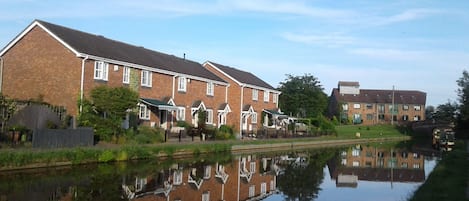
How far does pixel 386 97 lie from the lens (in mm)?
112625

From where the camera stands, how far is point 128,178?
786 inches

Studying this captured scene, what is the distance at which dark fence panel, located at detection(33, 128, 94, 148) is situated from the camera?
81.6ft

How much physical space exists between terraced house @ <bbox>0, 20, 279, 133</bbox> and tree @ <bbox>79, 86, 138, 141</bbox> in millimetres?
1296

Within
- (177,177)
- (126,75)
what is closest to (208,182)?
(177,177)

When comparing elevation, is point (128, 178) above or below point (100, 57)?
below

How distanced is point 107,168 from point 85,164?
4.94 ft

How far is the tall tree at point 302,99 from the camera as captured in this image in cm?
8138

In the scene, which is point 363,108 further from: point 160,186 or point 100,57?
point 160,186

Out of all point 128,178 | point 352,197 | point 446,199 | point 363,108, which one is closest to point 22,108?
point 128,178

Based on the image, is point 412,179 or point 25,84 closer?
point 412,179

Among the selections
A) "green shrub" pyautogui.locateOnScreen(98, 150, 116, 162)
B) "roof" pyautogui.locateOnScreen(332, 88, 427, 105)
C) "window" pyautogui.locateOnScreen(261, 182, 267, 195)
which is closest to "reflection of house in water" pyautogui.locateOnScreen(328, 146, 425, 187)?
"window" pyautogui.locateOnScreen(261, 182, 267, 195)

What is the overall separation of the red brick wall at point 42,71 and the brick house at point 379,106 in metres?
79.7

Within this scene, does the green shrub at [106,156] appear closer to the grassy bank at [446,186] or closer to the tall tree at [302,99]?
the grassy bank at [446,186]

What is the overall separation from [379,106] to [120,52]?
81.0 metres
